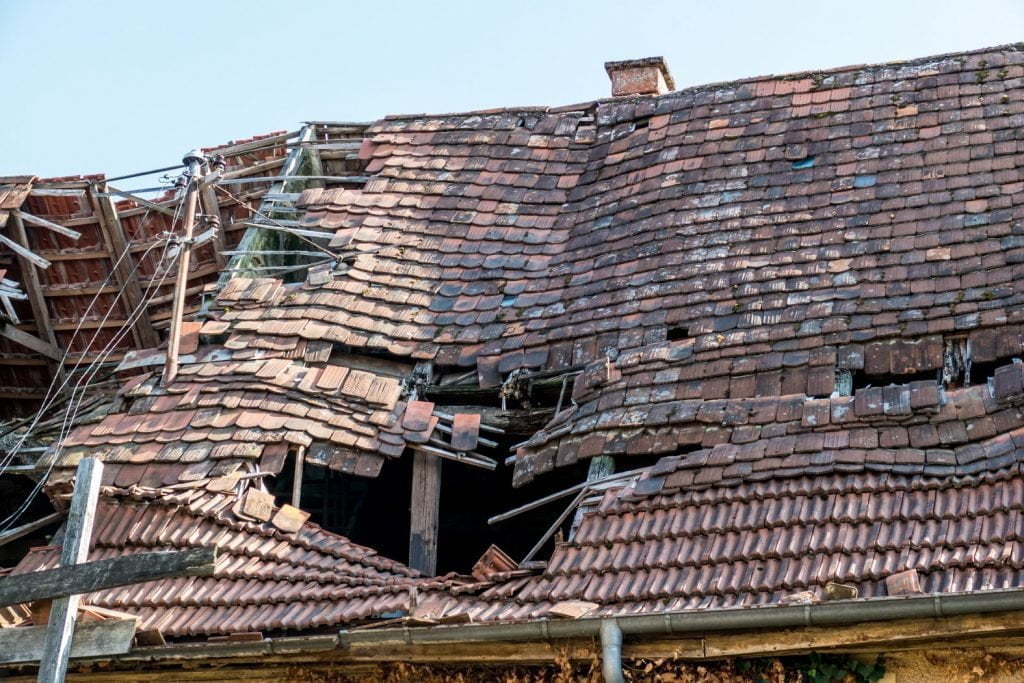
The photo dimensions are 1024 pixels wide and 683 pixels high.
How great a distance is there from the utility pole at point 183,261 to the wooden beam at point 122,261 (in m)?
2.17

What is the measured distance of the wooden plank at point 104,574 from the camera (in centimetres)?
873

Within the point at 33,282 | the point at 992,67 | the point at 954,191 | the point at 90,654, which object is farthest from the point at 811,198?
the point at 33,282

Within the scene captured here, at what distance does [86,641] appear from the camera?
9.45 metres

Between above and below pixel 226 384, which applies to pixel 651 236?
above

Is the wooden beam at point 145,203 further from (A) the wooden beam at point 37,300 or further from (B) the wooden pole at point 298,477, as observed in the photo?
(B) the wooden pole at point 298,477

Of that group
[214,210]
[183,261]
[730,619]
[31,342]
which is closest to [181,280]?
[183,261]

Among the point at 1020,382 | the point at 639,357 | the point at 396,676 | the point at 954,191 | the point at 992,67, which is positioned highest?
the point at 992,67

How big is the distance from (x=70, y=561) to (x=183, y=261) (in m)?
4.12

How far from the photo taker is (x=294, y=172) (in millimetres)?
15234

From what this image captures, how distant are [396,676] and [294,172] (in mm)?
6883

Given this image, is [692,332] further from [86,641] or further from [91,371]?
[91,371]

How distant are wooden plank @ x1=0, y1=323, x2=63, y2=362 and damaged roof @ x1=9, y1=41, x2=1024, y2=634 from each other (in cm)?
329

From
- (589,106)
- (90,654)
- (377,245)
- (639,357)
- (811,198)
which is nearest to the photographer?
(90,654)

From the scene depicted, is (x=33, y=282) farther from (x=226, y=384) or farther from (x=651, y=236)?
(x=651, y=236)
